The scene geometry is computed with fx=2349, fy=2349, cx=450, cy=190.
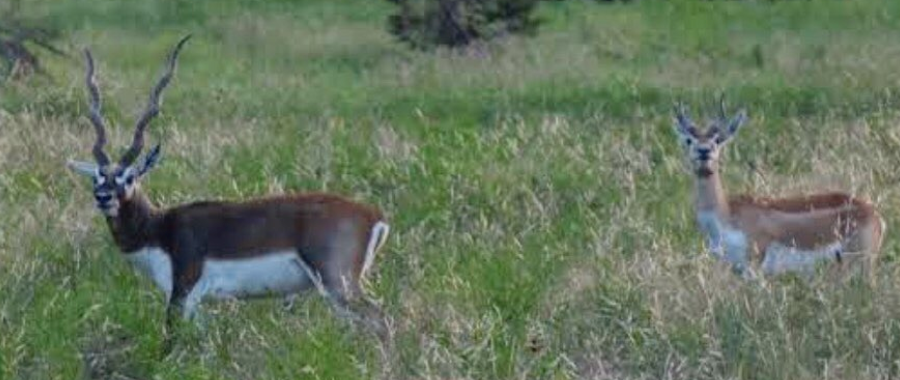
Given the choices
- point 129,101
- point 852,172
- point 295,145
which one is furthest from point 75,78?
point 852,172

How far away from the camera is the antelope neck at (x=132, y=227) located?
9.88 metres

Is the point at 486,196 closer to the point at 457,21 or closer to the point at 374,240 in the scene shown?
the point at 374,240

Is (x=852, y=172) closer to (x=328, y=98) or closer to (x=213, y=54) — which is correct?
(x=328, y=98)

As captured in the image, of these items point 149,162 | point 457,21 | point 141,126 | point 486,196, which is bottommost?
point 457,21

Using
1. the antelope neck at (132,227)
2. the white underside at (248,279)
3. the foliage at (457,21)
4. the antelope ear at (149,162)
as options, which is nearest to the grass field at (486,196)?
the white underside at (248,279)

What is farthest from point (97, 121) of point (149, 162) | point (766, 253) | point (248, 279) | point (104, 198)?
point (766, 253)

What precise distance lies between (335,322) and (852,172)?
3975mm

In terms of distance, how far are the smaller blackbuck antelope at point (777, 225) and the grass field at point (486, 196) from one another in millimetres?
175

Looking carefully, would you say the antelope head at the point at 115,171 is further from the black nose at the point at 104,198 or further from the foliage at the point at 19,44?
the foliage at the point at 19,44

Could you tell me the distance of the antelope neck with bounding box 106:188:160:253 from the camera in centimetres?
988

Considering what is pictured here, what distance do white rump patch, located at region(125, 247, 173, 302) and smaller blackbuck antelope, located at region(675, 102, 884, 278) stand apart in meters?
2.43

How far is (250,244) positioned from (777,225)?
2428mm

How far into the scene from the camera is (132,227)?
32.4ft

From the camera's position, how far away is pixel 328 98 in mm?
17969
